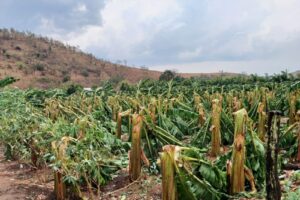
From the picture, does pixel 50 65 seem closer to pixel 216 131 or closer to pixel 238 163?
pixel 216 131

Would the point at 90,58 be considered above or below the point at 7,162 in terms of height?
A: above

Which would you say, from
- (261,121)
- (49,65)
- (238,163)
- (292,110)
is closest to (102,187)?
(238,163)

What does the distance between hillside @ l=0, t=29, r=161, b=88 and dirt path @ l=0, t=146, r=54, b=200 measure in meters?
33.3

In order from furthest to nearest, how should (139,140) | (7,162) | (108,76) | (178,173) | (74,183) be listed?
(108,76), (7,162), (139,140), (74,183), (178,173)

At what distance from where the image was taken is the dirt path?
5597 millimetres

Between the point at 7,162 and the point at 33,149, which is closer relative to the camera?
the point at 33,149

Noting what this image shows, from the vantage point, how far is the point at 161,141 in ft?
18.8

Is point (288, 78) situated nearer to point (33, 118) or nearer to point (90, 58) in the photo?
point (33, 118)

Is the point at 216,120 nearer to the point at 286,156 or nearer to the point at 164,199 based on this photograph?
the point at 286,156

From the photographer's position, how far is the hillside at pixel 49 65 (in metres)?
42.6

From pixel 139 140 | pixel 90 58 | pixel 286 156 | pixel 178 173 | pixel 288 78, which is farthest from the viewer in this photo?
pixel 90 58

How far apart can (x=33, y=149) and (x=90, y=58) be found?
50.1 metres

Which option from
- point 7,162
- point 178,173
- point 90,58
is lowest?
point 7,162

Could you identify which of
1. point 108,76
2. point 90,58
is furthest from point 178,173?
point 90,58
